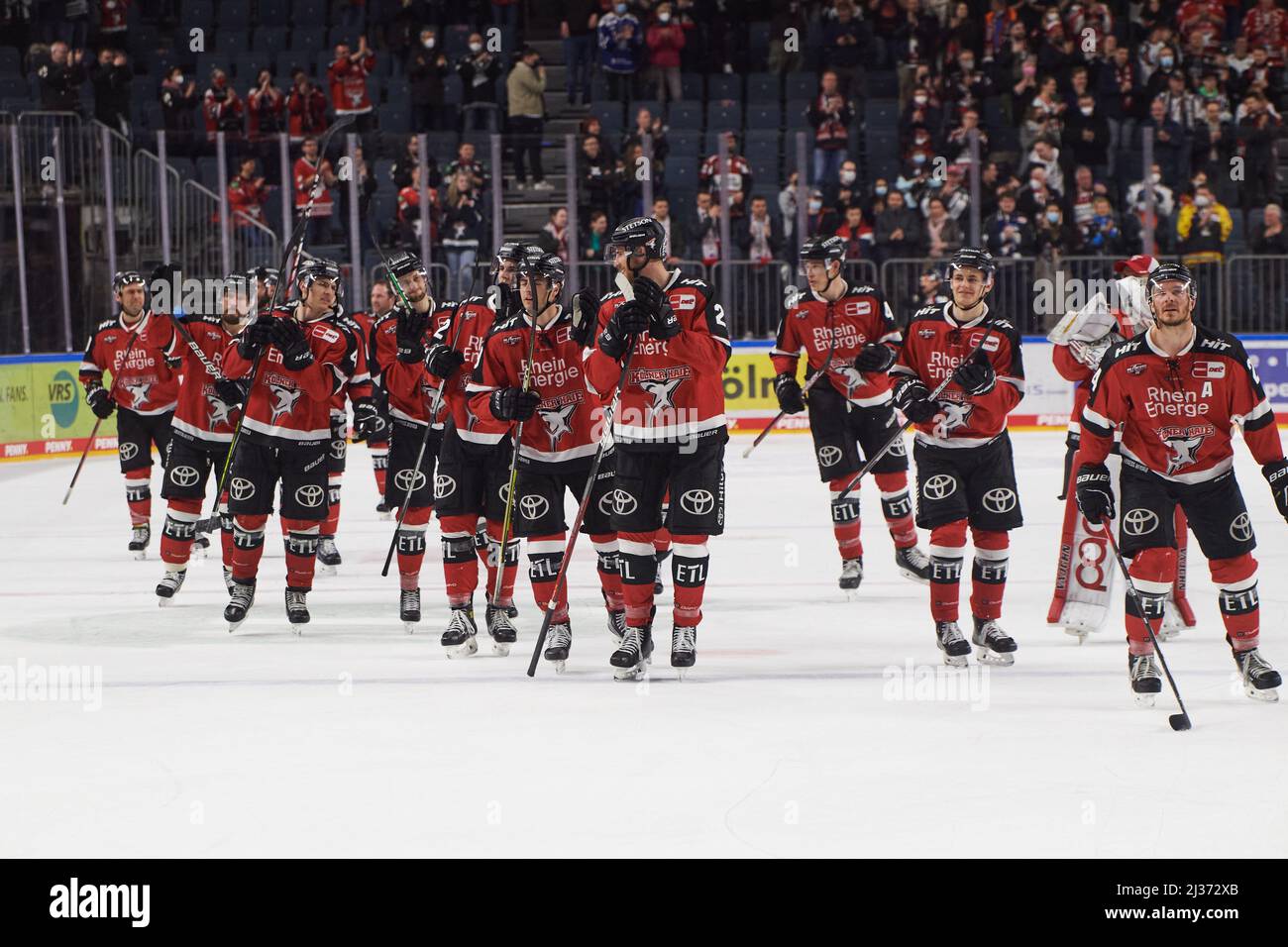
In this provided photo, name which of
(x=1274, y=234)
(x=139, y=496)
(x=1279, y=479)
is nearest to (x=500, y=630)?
(x=1279, y=479)

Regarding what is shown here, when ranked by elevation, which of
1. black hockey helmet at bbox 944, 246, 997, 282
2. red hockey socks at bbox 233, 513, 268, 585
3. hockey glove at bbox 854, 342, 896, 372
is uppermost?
black hockey helmet at bbox 944, 246, 997, 282

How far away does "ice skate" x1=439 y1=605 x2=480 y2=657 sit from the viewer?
6.96 m

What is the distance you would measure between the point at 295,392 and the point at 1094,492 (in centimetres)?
341

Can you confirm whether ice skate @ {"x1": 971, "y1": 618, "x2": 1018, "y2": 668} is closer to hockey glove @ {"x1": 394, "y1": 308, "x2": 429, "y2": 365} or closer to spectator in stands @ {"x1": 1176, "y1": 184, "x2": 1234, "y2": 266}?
hockey glove @ {"x1": 394, "y1": 308, "x2": 429, "y2": 365}

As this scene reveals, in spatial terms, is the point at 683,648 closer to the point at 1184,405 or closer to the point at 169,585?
the point at 1184,405

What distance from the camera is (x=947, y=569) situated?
6.66m

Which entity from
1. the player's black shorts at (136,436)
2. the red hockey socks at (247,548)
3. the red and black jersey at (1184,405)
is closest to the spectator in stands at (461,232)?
the player's black shorts at (136,436)

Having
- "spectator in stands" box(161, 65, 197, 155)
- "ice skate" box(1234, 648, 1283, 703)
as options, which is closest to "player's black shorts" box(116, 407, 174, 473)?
"ice skate" box(1234, 648, 1283, 703)

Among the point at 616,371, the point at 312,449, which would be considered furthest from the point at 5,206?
the point at 616,371

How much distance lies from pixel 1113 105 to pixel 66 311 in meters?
10.4

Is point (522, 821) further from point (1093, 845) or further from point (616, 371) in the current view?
point (616, 371)

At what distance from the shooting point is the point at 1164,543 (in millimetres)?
5648

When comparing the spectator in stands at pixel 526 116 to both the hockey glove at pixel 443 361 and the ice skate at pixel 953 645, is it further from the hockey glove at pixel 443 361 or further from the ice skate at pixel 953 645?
the ice skate at pixel 953 645

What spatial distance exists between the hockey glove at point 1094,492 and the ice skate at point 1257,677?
2.21 feet
